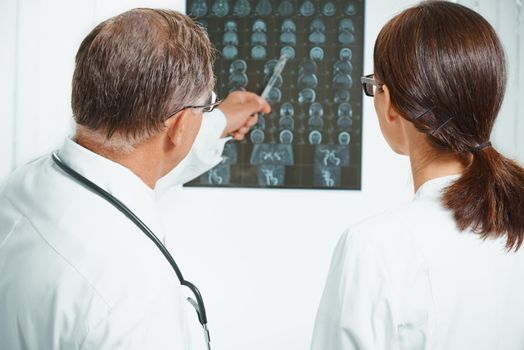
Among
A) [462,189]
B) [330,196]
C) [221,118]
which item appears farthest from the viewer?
[330,196]

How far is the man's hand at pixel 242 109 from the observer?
1576mm

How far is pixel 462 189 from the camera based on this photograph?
79cm

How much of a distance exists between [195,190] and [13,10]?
80 cm

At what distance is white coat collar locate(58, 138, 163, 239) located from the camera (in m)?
0.74

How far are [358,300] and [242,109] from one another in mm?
906

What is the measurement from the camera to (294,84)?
1.65 meters

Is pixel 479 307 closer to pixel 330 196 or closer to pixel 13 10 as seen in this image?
pixel 330 196

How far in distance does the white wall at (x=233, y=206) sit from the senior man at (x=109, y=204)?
2.56ft

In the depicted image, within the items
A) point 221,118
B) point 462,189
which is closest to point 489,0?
point 221,118

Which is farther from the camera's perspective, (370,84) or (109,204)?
(370,84)

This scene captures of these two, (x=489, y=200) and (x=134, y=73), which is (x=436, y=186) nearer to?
(x=489, y=200)

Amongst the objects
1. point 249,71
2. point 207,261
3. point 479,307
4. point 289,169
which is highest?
point 249,71

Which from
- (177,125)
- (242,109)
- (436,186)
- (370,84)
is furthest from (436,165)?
(242,109)

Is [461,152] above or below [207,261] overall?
above
